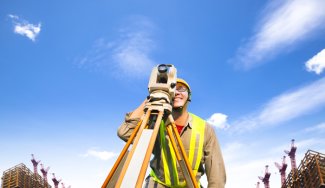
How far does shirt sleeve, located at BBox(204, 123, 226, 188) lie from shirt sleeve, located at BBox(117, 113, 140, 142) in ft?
2.63

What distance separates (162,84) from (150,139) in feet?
1.53

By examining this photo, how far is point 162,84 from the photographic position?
1.83 meters

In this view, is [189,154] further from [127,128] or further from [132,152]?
[132,152]

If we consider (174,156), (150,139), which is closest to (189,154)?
(174,156)

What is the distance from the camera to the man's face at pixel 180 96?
8.05ft

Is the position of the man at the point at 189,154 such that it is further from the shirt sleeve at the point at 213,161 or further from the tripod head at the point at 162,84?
the tripod head at the point at 162,84

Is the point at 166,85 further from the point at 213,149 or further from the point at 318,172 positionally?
the point at 318,172

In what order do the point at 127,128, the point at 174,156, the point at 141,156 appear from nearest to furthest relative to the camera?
1. the point at 141,156
2. the point at 127,128
3. the point at 174,156

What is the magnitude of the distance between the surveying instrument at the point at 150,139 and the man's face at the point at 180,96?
Result: 55cm

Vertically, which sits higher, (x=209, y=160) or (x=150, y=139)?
(x=209, y=160)

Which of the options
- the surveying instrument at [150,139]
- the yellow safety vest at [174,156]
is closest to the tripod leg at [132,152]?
the surveying instrument at [150,139]

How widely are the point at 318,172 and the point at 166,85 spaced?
1603cm

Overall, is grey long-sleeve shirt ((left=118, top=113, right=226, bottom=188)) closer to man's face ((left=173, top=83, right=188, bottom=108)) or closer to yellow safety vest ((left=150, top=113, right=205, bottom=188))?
yellow safety vest ((left=150, top=113, right=205, bottom=188))

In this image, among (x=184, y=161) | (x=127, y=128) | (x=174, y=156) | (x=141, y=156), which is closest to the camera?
(x=141, y=156)
